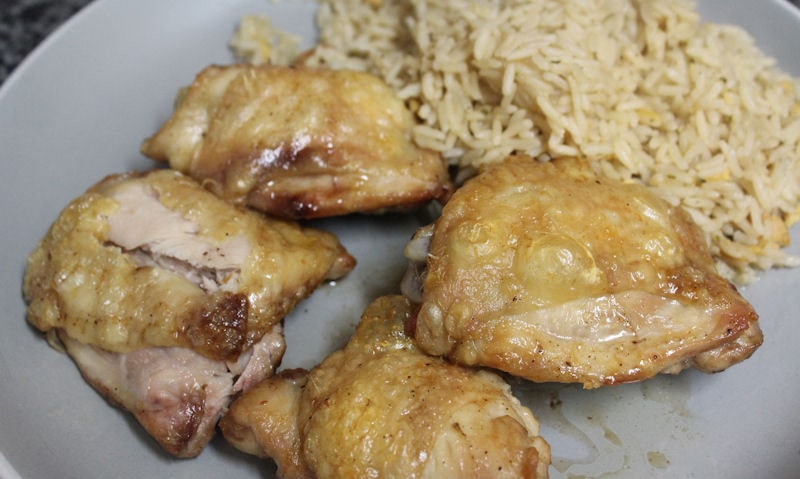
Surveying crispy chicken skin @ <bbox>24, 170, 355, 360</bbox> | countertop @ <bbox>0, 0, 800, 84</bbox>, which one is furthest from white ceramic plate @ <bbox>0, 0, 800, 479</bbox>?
countertop @ <bbox>0, 0, 800, 84</bbox>

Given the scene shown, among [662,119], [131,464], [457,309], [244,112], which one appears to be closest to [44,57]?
[244,112]

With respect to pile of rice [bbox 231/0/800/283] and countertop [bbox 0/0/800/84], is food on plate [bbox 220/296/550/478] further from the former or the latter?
countertop [bbox 0/0/800/84]

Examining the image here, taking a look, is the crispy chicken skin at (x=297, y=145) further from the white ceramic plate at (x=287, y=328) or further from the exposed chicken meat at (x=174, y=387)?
the exposed chicken meat at (x=174, y=387)

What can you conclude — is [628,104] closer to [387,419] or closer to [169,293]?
[387,419]

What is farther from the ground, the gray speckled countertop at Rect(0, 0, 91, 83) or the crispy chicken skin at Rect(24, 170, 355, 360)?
the crispy chicken skin at Rect(24, 170, 355, 360)

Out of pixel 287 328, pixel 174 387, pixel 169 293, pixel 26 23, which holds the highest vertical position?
pixel 169 293

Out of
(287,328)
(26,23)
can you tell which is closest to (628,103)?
(287,328)
